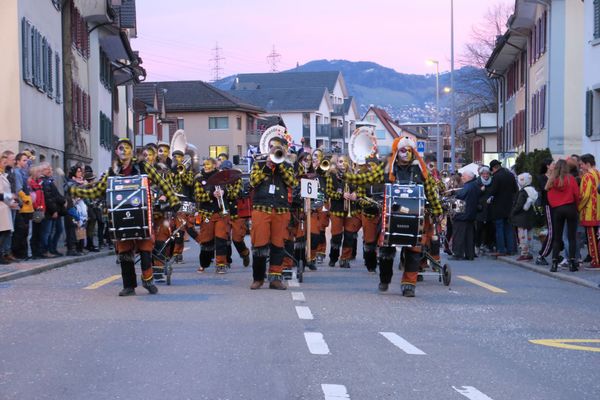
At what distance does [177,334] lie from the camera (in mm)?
9875

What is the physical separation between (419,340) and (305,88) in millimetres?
119324

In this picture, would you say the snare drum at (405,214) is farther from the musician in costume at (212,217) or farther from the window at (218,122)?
the window at (218,122)

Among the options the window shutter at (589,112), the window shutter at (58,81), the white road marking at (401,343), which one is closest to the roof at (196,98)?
the window shutter at (58,81)

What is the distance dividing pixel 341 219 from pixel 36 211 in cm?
547

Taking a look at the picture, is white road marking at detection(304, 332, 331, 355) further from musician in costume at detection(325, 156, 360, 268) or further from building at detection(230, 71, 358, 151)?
building at detection(230, 71, 358, 151)

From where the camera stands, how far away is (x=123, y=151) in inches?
530

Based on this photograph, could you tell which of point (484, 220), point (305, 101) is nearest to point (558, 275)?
point (484, 220)

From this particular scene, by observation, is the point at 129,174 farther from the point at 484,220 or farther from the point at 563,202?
the point at 484,220

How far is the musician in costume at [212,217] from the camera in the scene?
1738 cm

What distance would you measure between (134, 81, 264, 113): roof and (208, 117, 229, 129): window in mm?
1077

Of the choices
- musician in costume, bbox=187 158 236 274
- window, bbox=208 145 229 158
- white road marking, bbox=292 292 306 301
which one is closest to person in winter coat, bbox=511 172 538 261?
musician in costume, bbox=187 158 236 274

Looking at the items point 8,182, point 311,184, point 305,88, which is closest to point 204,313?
point 311,184

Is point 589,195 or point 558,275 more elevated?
point 589,195

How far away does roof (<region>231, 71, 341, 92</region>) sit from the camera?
453ft
